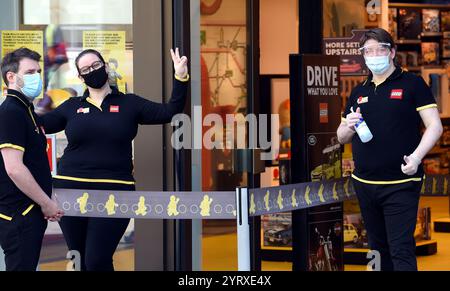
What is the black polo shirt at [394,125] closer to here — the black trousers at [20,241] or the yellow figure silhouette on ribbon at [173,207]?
the yellow figure silhouette on ribbon at [173,207]

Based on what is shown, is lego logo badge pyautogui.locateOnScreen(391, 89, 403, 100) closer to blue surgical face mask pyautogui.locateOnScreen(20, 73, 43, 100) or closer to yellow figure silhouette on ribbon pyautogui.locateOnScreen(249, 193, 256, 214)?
yellow figure silhouette on ribbon pyautogui.locateOnScreen(249, 193, 256, 214)

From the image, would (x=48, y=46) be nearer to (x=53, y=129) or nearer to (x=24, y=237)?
(x=53, y=129)

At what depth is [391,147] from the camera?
672cm

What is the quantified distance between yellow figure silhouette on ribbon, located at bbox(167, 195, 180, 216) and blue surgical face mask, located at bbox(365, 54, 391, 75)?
1502mm

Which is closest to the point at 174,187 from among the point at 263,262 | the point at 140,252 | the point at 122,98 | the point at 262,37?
the point at 140,252

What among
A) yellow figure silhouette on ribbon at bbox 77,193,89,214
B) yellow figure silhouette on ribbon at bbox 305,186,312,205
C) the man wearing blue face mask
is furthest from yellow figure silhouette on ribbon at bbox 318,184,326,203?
the man wearing blue face mask

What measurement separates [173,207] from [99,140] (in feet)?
2.08

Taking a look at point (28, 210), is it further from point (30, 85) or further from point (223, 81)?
point (223, 81)

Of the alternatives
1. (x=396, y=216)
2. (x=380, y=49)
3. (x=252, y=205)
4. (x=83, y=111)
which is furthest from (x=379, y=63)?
(x=83, y=111)

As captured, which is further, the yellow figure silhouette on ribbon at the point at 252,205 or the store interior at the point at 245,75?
the store interior at the point at 245,75

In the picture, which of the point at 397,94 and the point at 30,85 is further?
the point at 397,94

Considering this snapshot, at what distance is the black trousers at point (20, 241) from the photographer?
19.2 feet

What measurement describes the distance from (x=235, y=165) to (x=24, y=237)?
269 cm

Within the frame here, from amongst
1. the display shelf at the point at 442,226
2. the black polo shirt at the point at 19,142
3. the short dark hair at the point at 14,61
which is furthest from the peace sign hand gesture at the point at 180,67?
the display shelf at the point at 442,226
